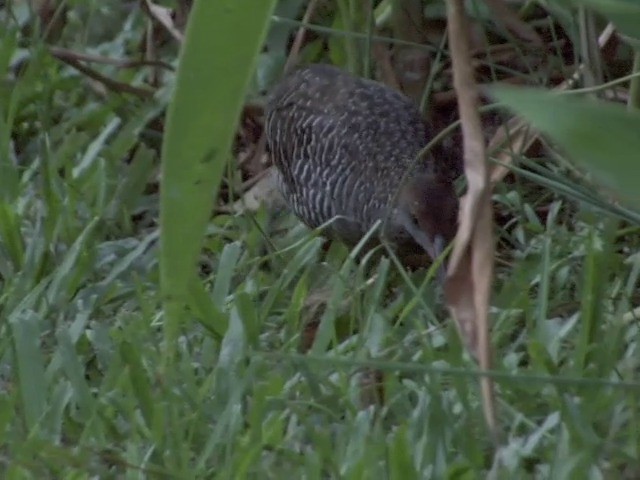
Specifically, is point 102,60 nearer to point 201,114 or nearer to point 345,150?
point 345,150

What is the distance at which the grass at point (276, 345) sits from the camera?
5.86ft

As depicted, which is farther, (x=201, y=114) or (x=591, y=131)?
(x=201, y=114)

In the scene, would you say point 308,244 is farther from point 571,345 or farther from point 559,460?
point 559,460

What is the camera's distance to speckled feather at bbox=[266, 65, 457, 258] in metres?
3.09

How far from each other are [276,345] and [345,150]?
0.91 meters

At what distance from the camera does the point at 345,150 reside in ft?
10.5

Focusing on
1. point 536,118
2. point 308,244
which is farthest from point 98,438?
point 536,118

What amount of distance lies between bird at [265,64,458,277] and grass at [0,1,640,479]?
0.08 m

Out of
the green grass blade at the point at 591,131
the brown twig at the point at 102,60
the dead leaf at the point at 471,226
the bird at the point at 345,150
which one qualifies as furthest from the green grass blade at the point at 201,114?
the brown twig at the point at 102,60

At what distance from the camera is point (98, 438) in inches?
76.1

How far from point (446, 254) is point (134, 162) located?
3.02ft

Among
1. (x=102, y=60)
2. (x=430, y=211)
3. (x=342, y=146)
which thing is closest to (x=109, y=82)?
(x=102, y=60)

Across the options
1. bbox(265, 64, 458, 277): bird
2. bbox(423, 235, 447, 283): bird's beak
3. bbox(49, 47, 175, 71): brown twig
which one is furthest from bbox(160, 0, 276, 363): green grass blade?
bbox(49, 47, 175, 71): brown twig

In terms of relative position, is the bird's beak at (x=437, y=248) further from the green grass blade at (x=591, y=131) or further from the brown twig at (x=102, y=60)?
the green grass blade at (x=591, y=131)
